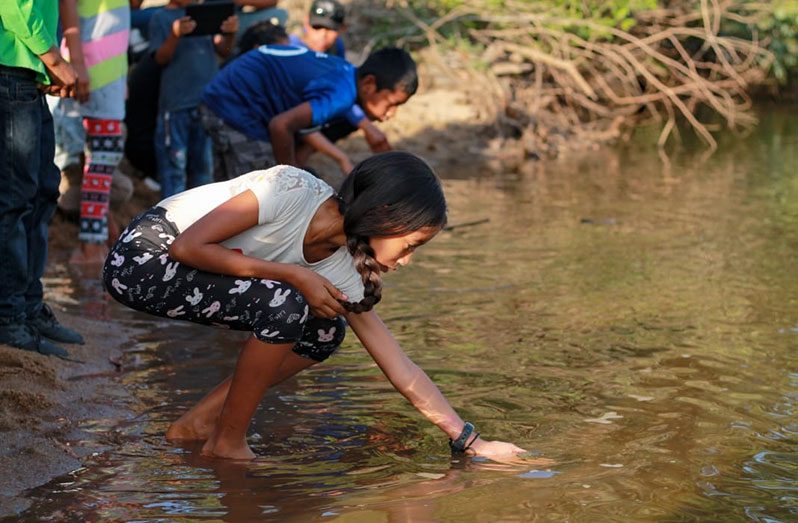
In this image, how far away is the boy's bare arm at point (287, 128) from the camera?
225 inches

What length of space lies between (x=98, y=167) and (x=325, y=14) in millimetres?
1853

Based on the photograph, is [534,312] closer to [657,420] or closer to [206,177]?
[657,420]

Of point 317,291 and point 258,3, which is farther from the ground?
point 258,3

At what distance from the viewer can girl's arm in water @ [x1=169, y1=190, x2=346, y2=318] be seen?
3.23 meters

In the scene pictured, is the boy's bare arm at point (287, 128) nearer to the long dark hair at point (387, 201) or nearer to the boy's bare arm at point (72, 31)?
the boy's bare arm at point (72, 31)

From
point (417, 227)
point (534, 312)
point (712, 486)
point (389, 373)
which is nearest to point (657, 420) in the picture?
point (712, 486)

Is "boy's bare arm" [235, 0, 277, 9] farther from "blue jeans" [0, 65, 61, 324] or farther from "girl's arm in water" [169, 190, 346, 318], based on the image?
"girl's arm in water" [169, 190, 346, 318]

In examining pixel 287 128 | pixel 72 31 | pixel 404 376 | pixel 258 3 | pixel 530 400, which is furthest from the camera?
pixel 258 3

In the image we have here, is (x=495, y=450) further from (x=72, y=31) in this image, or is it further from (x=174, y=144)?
(x=174, y=144)

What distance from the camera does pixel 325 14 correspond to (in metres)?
7.21

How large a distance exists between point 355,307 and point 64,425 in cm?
97

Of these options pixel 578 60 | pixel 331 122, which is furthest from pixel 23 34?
pixel 578 60

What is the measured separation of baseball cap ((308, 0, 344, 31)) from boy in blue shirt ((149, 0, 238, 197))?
495 millimetres

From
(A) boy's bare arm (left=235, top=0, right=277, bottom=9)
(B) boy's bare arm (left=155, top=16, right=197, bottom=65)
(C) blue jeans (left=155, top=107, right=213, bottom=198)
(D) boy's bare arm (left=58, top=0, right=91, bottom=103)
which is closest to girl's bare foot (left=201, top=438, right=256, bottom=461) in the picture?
(D) boy's bare arm (left=58, top=0, right=91, bottom=103)
